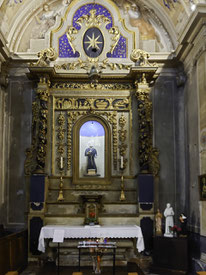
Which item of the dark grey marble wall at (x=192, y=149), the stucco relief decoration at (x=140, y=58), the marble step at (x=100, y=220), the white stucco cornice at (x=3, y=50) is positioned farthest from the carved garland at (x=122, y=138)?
the white stucco cornice at (x=3, y=50)

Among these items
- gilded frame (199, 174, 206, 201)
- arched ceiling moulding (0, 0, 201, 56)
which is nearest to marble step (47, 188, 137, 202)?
gilded frame (199, 174, 206, 201)

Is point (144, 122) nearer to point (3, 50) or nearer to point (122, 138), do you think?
point (122, 138)

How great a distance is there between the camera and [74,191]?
1216cm

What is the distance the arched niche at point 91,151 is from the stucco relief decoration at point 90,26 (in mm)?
2196

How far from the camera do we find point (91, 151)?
484 inches

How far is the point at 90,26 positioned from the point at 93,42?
21.2 inches

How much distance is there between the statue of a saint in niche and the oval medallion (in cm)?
300

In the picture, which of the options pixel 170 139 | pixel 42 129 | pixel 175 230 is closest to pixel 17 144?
pixel 42 129

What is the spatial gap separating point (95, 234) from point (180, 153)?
3.74 metres

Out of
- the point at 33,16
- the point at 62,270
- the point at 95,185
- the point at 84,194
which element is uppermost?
the point at 33,16

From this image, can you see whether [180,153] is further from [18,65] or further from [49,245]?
[18,65]

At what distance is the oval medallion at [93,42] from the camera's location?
13016mm

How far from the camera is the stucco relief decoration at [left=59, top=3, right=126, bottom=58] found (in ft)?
42.7

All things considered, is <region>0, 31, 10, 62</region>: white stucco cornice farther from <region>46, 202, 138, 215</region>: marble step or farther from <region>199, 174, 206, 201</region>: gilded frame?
<region>199, 174, 206, 201</region>: gilded frame
